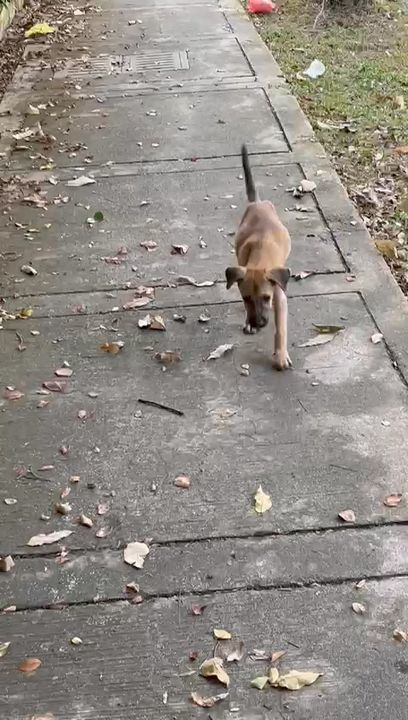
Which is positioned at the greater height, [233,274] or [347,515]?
[233,274]

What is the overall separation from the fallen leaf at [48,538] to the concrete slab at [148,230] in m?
2.06

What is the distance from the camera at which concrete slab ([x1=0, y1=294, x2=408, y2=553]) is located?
12.1 ft

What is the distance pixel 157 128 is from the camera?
7664 millimetres

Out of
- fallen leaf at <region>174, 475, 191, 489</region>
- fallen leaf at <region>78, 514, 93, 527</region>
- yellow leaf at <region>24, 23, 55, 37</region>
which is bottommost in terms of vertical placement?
yellow leaf at <region>24, 23, 55, 37</region>

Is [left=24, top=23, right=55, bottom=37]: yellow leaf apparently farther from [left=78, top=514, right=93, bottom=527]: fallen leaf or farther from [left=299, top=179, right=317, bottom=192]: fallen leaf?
[left=78, top=514, right=93, bottom=527]: fallen leaf

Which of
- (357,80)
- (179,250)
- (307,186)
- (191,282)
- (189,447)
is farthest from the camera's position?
(357,80)

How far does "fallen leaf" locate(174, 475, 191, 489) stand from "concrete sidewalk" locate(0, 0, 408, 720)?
27 mm

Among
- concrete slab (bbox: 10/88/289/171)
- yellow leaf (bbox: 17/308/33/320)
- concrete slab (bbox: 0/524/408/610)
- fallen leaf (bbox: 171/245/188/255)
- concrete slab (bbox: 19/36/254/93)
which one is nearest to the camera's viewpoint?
concrete slab (bbox: 0/524/408/610)

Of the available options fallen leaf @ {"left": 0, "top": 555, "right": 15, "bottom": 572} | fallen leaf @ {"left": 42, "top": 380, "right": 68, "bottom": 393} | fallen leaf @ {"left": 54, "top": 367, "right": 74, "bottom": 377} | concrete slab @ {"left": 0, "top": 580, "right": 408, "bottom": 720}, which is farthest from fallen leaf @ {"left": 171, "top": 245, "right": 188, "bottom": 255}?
concrete slab @ {"left": 0, "top": 580, "right": 408, "bottom": 720}

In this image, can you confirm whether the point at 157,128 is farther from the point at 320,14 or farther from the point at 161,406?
the point at 161,406

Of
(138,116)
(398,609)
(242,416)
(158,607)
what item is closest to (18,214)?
(138,116)

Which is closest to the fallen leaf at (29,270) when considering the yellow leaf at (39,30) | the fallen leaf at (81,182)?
the fallen leaf at (81,182)

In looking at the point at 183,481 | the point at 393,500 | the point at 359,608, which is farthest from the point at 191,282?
the point at 359,608

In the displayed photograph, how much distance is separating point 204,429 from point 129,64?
20.7 ft
